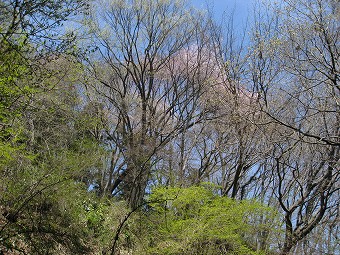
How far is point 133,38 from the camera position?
15.3 m

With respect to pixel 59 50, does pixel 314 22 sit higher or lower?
higher

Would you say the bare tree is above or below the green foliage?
above

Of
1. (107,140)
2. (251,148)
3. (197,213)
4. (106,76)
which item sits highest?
(106,76)

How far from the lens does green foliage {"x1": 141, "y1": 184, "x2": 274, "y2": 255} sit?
27.2 feet

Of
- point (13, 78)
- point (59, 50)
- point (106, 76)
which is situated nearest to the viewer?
point (13, 78)

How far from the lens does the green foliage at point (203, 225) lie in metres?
8.30

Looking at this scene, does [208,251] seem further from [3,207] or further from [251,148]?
[3,207]

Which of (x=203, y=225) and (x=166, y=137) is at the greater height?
(x=166, y=137)

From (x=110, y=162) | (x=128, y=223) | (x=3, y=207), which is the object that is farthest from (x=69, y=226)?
(x=110, y=162)

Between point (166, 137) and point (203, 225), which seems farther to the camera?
point (166, 137)

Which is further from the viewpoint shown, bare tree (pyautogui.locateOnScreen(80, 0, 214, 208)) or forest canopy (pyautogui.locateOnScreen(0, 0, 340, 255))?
bare tree (pyautogui.locateOnScreen(80, 0, 214, 208))

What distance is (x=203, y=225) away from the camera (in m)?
8.37

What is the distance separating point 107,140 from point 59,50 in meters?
11.7

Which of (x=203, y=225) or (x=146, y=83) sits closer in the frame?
(x=203, y=225)
